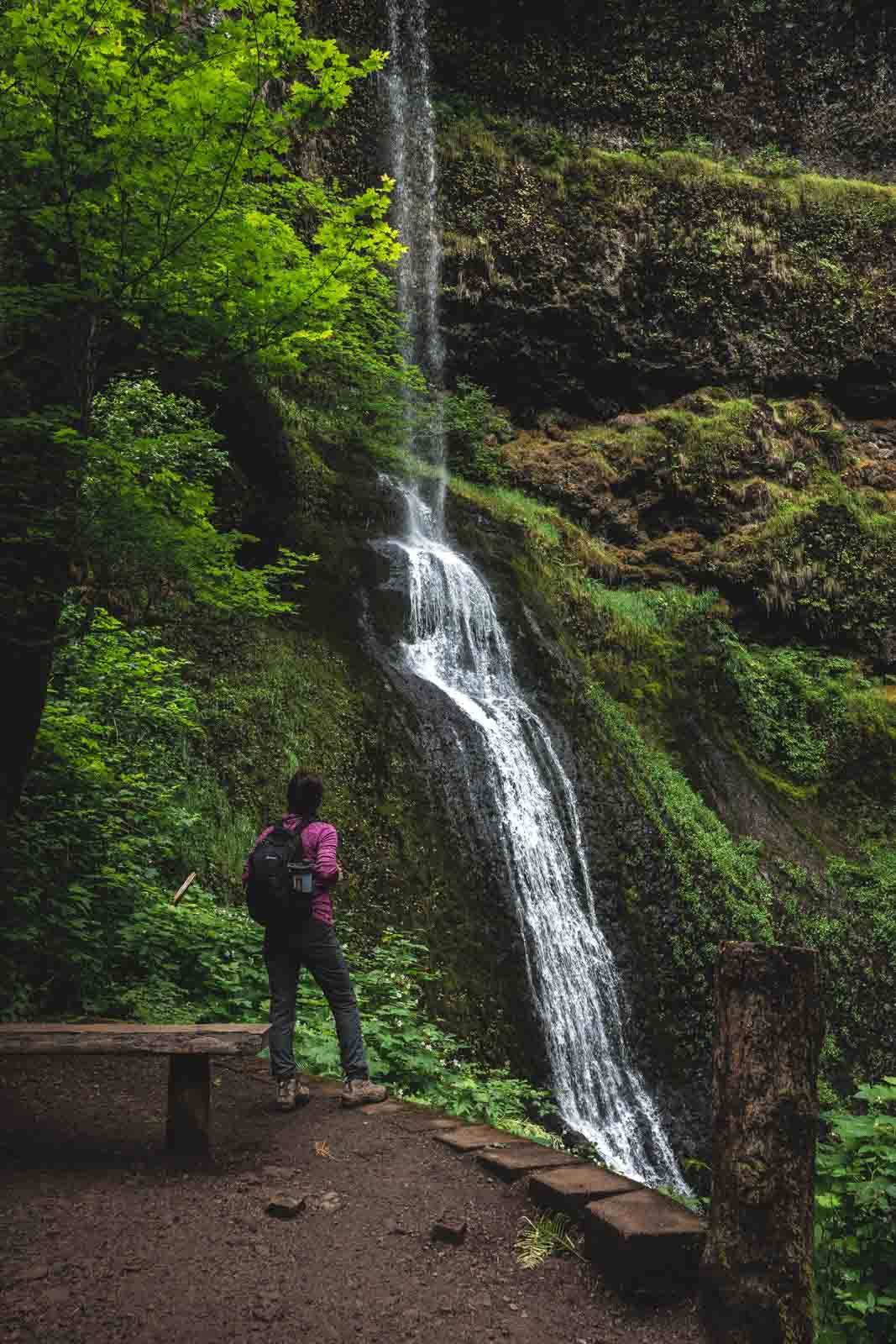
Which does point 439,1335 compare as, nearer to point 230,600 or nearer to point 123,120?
point 230,600

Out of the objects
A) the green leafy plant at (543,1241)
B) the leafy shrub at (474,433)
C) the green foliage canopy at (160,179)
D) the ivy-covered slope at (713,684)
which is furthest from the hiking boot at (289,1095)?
the leafy shrub at (474,433)

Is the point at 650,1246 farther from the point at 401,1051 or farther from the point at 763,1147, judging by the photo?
the point at 401,1051

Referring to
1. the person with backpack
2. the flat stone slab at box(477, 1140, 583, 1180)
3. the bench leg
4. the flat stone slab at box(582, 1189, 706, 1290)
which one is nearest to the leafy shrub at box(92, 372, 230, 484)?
the person with backpack

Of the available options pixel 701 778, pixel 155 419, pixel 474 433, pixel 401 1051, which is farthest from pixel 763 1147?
pixel 474 433

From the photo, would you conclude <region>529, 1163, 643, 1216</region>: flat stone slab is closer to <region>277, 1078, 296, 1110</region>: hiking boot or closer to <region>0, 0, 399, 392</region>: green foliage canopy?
<region>277, 1078, 296, 1110</region>: hiking boot

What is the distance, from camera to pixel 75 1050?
3.55 meters

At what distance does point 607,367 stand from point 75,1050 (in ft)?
65.8

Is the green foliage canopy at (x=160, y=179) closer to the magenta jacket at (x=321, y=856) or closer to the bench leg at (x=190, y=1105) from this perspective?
the magenta jacket at (x=321, y=856)

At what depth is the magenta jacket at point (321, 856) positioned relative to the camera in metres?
4.43

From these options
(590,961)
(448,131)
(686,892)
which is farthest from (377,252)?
(448,131)

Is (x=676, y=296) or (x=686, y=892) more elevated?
(x=676, y=296)

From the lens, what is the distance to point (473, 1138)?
13.1ft

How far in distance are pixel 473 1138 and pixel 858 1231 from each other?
1691 mm

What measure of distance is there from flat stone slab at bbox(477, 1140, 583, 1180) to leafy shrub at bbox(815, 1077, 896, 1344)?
100 cm
